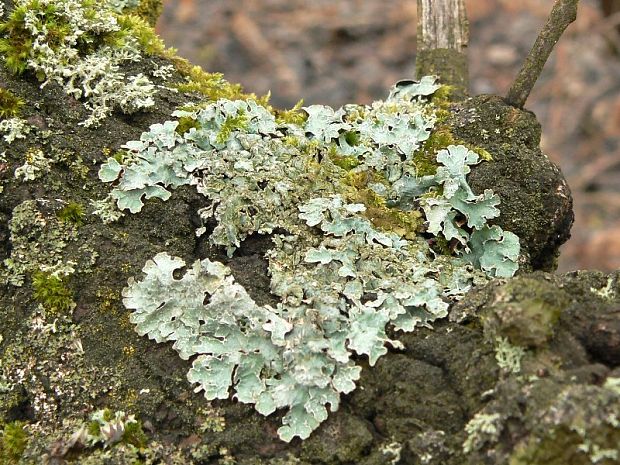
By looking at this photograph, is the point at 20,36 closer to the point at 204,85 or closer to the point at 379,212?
the point at 204,85

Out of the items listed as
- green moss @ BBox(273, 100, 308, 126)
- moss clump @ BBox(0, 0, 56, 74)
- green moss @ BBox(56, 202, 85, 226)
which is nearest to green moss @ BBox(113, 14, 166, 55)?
moss clump @ BBox(0, 0, 56, 74)

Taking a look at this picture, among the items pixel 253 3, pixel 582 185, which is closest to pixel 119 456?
pixel 582 185

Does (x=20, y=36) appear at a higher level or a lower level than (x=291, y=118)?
lower

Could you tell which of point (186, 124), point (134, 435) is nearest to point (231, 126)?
point (186, 124)

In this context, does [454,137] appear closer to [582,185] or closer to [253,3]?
[582,185]

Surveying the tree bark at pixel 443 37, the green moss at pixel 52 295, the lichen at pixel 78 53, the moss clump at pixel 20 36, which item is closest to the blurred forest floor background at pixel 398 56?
the tree bark at pixel 443 37

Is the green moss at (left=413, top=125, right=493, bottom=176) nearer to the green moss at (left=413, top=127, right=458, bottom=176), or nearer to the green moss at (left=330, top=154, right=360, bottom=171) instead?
the green moss at (left=413, top=127, right=458, bottom=176)
